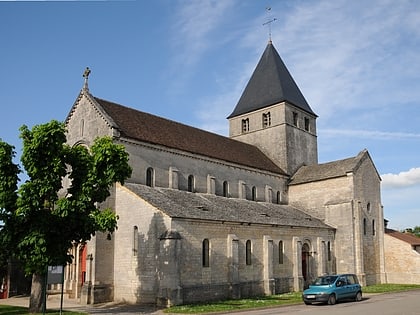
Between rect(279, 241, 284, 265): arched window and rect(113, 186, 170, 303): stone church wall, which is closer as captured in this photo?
rect(113, 186, 170, 303): stone church wall

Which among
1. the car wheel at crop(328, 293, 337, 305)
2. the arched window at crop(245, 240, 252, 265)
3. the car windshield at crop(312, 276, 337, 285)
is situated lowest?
the car wheel at crop(328, 293, 337, 305)

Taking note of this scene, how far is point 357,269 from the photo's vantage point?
3547 centimetres

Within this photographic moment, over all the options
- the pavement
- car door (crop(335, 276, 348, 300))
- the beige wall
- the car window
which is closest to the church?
the pavement

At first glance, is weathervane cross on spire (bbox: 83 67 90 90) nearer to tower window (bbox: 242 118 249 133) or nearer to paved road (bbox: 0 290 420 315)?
paved road (bbox: 0 290 420 315)

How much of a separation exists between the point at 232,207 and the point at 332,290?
32.4 feet

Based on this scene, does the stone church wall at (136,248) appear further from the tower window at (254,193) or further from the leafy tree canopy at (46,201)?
the tower window at (254,193)

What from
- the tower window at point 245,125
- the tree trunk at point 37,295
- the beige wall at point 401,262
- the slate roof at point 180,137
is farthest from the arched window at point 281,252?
the tree trunk at point 37,295

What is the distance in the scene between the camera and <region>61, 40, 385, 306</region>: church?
24.4 m

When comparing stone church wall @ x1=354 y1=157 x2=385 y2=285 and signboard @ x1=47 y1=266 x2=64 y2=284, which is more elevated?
stone church wall @ x1=354 y1=157 x2=385 y2=285

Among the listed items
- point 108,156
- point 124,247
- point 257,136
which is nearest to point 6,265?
point 124,247

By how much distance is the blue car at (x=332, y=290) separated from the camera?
22.8 m

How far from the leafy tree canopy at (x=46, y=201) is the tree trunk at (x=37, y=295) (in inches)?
22.3

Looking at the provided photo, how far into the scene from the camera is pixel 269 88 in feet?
146

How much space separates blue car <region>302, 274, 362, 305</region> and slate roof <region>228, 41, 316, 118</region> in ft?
71.6
